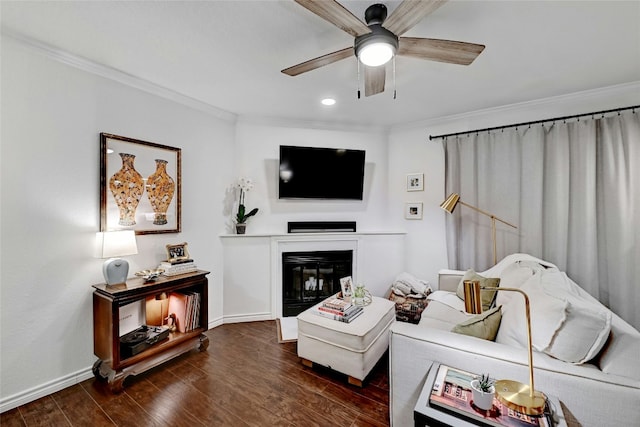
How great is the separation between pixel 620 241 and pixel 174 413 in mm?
3998

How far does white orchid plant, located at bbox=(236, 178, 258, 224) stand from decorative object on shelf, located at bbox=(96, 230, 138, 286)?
126cm

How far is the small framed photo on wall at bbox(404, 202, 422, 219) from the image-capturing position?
373 cm

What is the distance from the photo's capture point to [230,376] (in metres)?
2.19

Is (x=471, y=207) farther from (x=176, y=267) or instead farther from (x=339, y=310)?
(x=176, y=267)

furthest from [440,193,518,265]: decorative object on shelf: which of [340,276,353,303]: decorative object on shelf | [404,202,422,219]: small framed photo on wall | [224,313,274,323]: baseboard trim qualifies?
[224,313,274,323]: baseboard trim

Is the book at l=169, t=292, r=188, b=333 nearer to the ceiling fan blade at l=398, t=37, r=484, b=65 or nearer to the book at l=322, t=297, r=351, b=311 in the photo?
the book at l=322, t=297, r=351, b=311

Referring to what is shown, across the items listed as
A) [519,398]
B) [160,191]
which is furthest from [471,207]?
[160,191]

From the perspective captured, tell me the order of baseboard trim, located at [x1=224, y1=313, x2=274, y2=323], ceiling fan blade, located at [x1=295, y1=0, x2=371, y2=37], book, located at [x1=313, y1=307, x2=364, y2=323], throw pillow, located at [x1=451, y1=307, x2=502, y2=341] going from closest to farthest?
ceiling fan blade, located at [x1=295, y1=0, x2=371, y2=37], throw pillow, located at [x1=451, y1=307, x2=502, y2=341], book, located at [x1=313, y1=307, x2=364, y2=323], baseboard trim, located at [x1=224, y1=313, x2=274, y2=323]

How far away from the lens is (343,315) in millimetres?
2254

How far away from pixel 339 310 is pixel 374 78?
189cm

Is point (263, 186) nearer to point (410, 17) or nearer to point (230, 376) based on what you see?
point (230, 376)

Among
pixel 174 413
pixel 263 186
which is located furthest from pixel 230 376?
pixel 263 186

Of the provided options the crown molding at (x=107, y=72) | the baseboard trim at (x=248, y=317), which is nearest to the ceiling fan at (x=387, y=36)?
the crown molding at (x=107, y=72)

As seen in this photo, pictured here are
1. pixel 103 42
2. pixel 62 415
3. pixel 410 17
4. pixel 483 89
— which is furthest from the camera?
pixel 483 89
